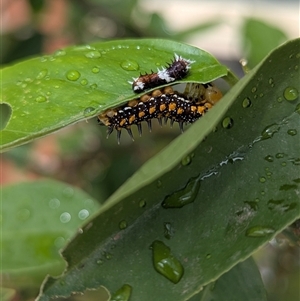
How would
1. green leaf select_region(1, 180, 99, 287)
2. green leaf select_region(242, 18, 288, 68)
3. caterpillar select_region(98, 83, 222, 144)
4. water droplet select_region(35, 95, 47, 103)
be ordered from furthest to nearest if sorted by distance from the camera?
green leaf select_region(242, 18, 288, 68) < green leaf select_region(1, 180, 99, 287) < caterpillar select_region(98, 83, 222, 144) < water droplet select_region(35, 95, 47, 103)

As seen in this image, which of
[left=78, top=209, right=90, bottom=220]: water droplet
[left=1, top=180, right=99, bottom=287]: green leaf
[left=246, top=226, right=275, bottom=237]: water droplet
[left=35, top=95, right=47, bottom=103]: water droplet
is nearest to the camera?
[left=246, top=226, right=275, bottom=237]: water droplet

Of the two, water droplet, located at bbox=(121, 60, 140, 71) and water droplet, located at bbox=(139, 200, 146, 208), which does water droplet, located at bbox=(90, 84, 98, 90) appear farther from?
water droplet, located at bbox=(139, 200, 146, 208)

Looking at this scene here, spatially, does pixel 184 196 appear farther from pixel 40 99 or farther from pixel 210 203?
pixel 40 99

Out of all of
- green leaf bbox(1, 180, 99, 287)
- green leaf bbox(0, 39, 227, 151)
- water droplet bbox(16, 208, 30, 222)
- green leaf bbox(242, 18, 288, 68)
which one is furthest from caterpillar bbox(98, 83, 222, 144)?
green leaf bbox(242, 18, 288, 68)

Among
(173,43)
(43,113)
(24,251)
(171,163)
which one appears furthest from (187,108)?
(24,251)

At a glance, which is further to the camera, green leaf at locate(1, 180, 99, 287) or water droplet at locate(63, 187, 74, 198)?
water droplet at locate(63, 187, 74, 198)

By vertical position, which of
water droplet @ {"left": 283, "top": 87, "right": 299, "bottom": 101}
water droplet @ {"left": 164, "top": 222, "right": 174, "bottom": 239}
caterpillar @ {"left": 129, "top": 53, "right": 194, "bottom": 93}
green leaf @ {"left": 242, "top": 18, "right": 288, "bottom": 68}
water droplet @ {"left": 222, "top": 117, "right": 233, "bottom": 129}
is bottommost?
green leaf @ {"left": 242, "top": 18, "right": 288, "bottom": 68}

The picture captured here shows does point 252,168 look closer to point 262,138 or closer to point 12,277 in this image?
point 262,138
